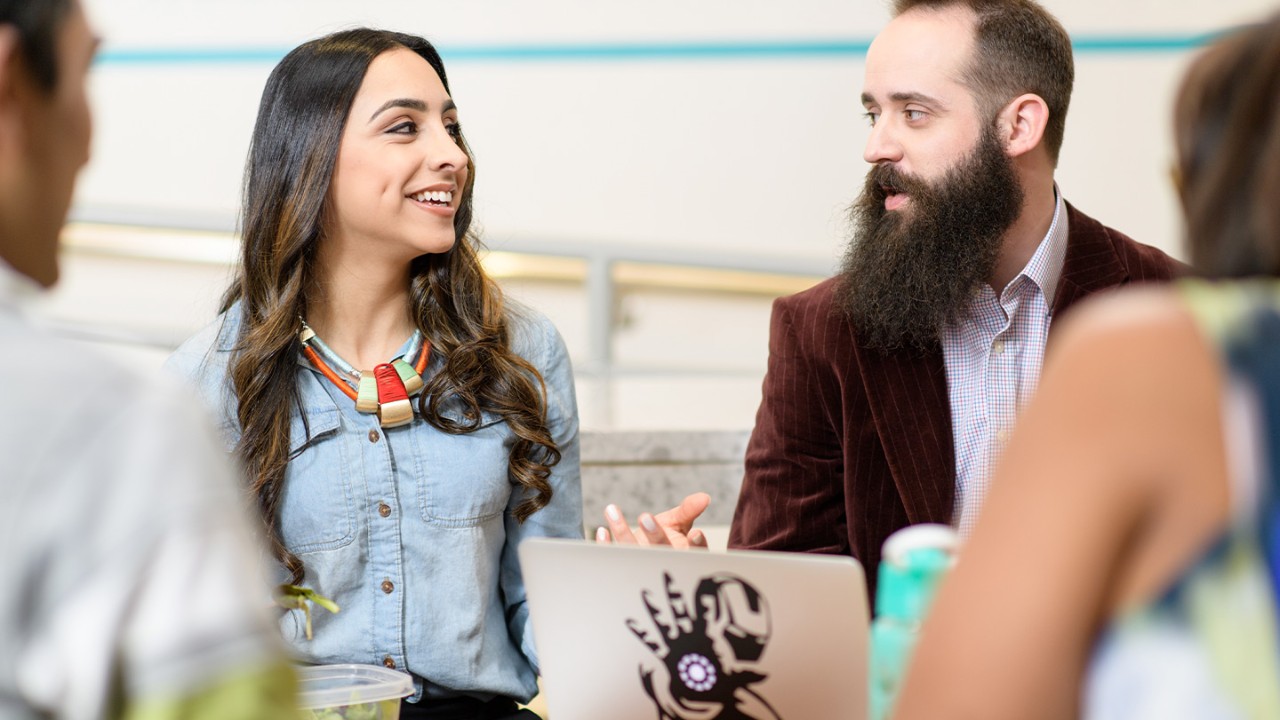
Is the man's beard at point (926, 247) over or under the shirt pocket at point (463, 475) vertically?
over

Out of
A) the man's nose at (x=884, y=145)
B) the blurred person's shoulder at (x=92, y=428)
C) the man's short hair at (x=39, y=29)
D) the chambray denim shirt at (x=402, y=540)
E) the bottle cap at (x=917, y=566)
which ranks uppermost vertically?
the man's short hair at (x=39, y=29)

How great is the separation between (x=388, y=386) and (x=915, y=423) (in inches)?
29.6

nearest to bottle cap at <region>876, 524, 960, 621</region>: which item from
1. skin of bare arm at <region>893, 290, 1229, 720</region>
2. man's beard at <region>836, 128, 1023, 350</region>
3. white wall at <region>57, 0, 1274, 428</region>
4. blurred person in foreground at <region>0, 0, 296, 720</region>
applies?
skin of bare arm at <region>893, 290, 1229, 720</region>

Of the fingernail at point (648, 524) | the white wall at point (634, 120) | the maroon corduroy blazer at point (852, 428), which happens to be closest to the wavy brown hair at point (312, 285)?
the fingernail at point (648, 524)

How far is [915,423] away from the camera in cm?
186

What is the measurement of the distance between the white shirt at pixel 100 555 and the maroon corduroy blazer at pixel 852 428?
1.32m

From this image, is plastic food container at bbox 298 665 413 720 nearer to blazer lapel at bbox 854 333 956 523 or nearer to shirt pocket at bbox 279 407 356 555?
shirt pocket at bbox 279 407 356 555

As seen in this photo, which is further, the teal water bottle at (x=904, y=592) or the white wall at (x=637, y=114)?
the white wall at (x=637, y=114)

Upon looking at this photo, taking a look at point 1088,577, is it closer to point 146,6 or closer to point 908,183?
point 908,183

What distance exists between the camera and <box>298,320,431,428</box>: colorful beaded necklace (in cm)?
171

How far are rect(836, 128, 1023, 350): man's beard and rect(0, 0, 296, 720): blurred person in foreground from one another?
137 centimetres

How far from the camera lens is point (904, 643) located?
979mm

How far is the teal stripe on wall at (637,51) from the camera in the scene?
506cm

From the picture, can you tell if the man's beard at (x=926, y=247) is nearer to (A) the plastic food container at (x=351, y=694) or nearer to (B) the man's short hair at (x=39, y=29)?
(A) the plastic food container at (x=351, y=694)
